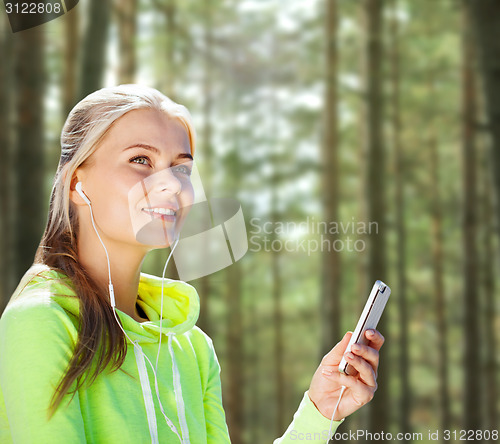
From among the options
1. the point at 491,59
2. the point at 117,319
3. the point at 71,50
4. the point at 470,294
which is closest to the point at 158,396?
the point at 117,319

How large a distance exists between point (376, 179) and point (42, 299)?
6466 mm

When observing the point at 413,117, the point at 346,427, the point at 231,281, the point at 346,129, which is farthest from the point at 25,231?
the point at 231,281

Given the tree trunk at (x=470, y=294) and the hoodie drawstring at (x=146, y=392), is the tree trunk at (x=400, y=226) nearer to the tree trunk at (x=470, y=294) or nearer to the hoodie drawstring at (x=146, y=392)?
the tree trunk at (x=470, y=294)

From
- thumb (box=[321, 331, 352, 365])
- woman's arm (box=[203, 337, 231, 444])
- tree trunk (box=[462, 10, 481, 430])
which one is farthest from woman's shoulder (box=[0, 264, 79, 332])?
tree trunk (box=[462, 10, 481, 430])

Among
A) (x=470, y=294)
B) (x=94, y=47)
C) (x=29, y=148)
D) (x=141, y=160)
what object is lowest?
(x=470, y=294)

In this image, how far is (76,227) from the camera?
52.1 inches

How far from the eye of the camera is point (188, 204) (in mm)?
1325

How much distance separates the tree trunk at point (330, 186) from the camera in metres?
7.34

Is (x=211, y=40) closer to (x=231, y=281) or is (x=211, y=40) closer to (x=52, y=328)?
(x=231, y=281)

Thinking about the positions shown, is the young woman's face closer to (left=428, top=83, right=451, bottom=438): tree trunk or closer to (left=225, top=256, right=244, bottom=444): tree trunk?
(left=428, top=83, right=451, bottom=438): tree trunk

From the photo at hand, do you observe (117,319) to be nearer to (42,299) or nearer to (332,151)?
(42,299)

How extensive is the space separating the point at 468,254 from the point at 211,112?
5.72m

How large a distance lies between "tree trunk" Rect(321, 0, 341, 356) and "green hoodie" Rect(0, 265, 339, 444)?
5786 millimetres

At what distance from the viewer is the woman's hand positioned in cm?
130
